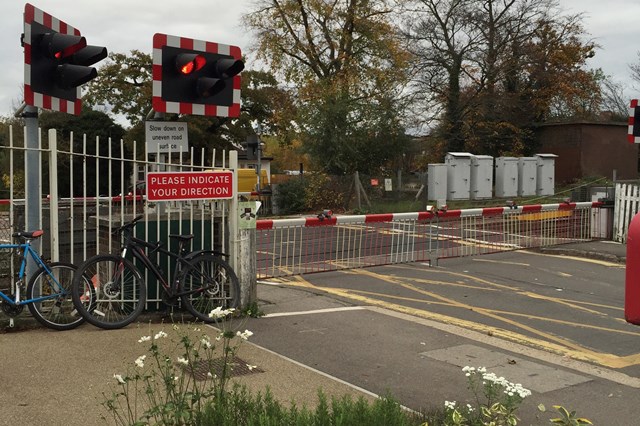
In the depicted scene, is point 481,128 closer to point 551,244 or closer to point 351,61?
point 351,61

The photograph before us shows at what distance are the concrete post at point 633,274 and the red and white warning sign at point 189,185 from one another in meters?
5.12

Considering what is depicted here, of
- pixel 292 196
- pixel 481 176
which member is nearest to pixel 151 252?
pixel 481 176

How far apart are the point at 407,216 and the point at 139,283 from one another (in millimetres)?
6190

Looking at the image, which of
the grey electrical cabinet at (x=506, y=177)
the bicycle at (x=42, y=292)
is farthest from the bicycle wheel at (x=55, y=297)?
the grey electrical cabinet at (x=506, y=177)

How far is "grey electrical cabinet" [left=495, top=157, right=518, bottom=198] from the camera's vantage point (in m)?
27.5

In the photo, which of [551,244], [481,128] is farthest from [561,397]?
[481,128]

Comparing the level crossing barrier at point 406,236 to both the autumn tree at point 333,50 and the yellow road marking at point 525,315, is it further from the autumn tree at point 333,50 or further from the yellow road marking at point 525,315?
the autumn tree at point 333,50

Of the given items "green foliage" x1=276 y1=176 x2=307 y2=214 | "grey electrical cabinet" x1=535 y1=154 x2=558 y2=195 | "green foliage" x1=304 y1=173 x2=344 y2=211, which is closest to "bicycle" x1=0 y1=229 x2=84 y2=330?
"green foliage" x1=304 y1=173 x2=344 y2=211

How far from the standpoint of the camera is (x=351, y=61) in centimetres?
3766

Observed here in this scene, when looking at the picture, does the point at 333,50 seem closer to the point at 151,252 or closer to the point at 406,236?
the point at 406,236

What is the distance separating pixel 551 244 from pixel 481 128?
20.0 meters

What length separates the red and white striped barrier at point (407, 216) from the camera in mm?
10352

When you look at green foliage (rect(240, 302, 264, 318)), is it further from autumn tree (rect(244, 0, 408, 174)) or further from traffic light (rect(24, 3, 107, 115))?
autumn tree (rect(244, 0, 408, 174))

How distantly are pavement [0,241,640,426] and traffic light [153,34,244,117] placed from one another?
2.49m
